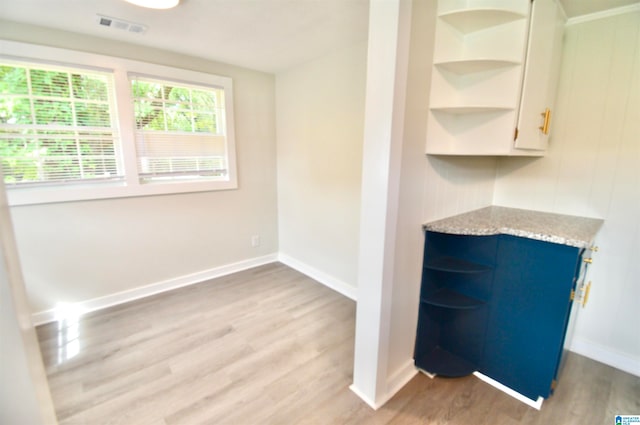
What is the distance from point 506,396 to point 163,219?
3166 mm

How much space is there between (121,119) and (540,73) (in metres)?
3.21

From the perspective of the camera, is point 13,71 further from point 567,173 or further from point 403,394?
point 567,173

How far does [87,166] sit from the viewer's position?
2.51m

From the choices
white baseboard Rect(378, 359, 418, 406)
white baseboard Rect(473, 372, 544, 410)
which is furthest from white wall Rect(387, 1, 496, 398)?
white baseboard Rect(473, 372, 544, 410)

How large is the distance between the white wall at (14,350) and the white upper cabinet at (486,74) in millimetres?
1693

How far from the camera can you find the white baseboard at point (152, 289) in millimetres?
2486

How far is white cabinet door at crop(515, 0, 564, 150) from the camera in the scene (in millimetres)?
1585

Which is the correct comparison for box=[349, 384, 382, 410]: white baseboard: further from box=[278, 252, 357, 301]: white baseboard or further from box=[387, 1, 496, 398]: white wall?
box=[278, 252, 357, 301]: white baseboard

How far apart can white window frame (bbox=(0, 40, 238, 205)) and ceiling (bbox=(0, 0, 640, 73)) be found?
0.19 metres

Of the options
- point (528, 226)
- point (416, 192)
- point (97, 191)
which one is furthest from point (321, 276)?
point (97, 191)

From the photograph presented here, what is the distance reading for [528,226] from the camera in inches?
68.0

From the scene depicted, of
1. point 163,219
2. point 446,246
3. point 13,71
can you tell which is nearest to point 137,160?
point 163,219

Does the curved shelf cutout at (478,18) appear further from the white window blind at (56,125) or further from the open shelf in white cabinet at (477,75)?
the white window blind at (56,125)

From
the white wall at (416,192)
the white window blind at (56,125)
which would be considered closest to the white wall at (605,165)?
the white wall at (416,192)
